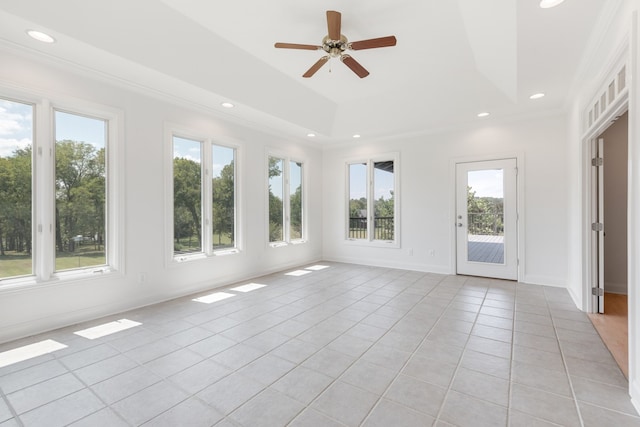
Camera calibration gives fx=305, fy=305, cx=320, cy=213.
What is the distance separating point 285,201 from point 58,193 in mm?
3753

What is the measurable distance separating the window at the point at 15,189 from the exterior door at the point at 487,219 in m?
6.05

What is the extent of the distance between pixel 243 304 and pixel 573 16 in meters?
4.41

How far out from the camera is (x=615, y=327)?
312 cm

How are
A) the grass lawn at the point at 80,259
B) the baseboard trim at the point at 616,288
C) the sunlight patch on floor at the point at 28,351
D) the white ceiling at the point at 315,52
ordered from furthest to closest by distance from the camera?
the baseboard trim at the point at 616,288 < the grass lawn at the point at 80,259 < the white ceiling at the point at 315,52 < the sunlight patch on floor at the point at 28,351

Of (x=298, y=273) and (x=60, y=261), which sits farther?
(x=298, y=273)

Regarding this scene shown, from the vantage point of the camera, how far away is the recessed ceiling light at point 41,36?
2648 mm

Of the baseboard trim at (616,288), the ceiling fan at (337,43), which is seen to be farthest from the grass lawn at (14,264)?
the baseboard trim at (616,288)

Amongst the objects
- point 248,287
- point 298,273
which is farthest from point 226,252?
point 298,273

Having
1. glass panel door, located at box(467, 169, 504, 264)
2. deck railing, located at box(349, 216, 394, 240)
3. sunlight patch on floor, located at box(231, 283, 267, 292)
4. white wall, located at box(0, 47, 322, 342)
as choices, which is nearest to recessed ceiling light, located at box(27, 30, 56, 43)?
white wall, located at box(0, 47, 322, 342)

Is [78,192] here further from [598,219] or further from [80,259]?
[598,219]

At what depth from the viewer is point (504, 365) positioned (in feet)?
7.97

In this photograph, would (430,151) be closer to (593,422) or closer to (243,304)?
(243,304)

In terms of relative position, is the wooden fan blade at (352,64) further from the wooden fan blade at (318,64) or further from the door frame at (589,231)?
the door frame at (589,231)

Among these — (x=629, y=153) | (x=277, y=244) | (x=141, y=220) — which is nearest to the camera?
(x=629, y=153)
